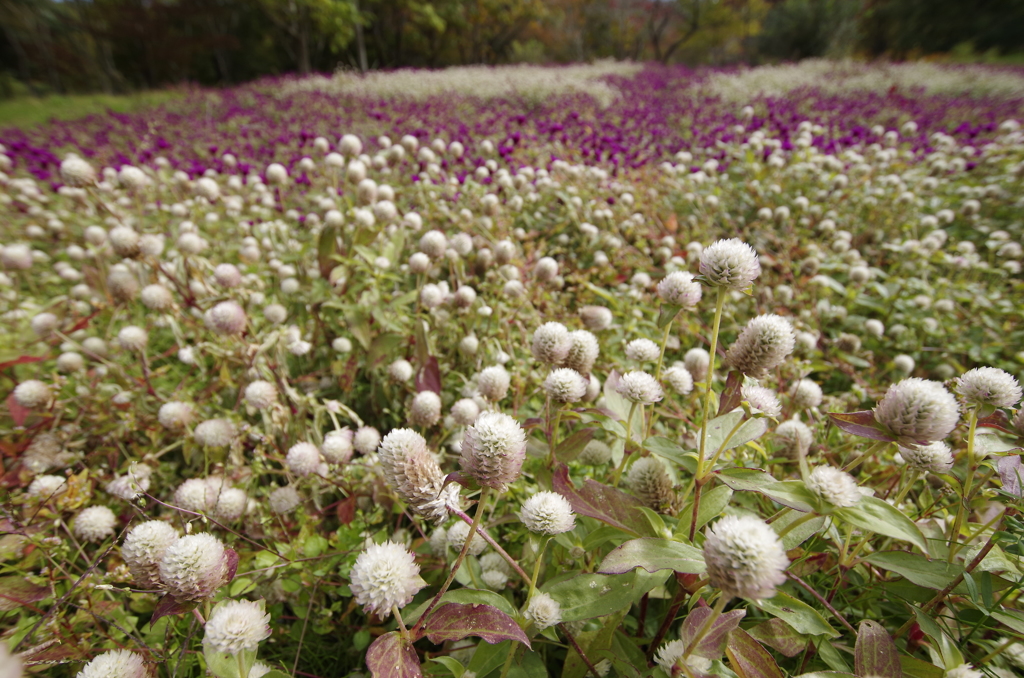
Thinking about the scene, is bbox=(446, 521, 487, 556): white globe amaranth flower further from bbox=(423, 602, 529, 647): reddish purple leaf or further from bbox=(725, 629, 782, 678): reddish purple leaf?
bbox=(725, 629, 782, 678): reddish purple leaf

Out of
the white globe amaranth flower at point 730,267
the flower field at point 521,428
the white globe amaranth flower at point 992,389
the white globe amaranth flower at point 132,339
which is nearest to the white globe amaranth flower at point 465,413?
the flower field at point 521,428

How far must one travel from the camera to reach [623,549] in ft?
2.74

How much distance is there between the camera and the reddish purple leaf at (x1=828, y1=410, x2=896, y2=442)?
0.81 m

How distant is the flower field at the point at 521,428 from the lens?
0.85 metres

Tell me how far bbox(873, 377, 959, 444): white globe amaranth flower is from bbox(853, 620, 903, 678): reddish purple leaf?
0.36 metres

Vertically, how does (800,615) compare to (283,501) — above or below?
above

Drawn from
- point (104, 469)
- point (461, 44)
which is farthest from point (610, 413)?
point (461, 44)

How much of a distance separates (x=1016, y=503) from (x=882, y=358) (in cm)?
190

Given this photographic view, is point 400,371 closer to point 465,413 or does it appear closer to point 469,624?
point 465,413

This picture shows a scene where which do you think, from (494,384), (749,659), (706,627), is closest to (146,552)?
(494,384)

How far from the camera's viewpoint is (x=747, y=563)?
64 centimetres

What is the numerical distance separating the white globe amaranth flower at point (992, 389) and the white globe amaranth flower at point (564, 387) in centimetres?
78

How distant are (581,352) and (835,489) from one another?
2.06ft

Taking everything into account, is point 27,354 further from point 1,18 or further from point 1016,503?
point 1,18
